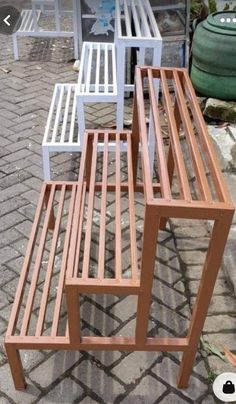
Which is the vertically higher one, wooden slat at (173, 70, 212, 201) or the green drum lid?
wooden slat at (173, 70, 212, 201)

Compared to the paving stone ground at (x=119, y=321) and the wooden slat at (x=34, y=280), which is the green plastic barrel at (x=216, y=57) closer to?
the paving stone ground at (x=119, y=321)

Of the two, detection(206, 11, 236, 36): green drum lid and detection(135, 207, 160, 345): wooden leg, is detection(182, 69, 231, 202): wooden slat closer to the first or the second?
detection(135, 207, 160, 345): wooden leg

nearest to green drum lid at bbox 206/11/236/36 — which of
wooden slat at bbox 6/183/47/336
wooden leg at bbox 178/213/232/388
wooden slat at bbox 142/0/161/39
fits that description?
wooden slat at bbox 142/0/161/39

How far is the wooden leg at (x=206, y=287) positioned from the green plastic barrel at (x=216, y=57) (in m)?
2.72

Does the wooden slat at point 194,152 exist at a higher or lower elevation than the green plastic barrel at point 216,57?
higher

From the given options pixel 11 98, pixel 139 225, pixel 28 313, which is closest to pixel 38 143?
pixel 11 98

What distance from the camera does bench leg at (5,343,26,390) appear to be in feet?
6.09

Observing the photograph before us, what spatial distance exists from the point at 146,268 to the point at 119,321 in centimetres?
78

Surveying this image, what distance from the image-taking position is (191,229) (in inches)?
113

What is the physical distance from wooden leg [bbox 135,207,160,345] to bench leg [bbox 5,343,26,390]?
0.50m

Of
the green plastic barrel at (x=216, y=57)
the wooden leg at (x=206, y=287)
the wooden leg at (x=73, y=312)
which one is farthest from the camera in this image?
Result: the green plastic barrel at (x=216, y=57)

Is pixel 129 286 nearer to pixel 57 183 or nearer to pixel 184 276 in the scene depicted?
pixel 184 276

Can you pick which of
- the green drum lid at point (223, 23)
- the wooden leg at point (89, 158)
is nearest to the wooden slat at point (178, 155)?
the wooden leg at point (89, 158)

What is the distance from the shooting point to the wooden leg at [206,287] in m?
1.50
